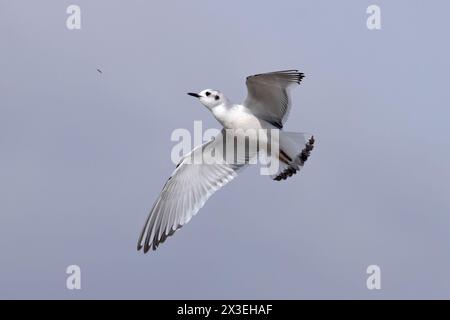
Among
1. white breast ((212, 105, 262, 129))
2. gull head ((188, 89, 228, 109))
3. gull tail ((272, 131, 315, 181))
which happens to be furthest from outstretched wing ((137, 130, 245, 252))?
gull tail ((272, 131, 315, 181))

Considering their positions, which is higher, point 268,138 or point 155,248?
point 268,138

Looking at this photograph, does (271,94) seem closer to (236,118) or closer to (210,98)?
(236,118)

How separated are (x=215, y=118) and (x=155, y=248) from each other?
137 centimetres

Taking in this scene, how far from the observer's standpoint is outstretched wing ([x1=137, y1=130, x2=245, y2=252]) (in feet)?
28.0

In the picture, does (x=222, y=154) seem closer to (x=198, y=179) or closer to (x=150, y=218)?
(x=198, y=179)

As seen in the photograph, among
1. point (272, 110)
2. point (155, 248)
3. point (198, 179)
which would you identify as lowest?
point (155, 248)

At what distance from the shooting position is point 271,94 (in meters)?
8.23

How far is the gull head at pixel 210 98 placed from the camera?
828 cm

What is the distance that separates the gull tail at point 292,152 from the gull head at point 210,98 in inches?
26.2

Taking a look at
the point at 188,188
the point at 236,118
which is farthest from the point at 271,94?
the point at 188,188

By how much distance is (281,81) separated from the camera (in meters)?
8.09

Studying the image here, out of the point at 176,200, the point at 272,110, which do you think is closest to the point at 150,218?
the point at 176,200

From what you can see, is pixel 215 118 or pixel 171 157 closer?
pixel 215 118

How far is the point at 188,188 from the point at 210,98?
1.02 m
